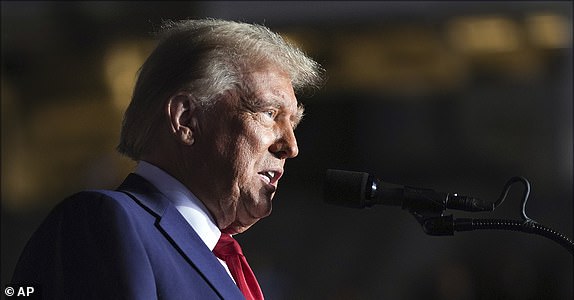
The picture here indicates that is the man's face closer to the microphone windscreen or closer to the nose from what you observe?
the nose

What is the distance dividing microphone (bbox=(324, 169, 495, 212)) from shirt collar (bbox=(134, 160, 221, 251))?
236 millimetres

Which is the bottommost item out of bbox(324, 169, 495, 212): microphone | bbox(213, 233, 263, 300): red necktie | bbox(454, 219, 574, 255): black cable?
bbox(213, 233, 263, 300): red necktie

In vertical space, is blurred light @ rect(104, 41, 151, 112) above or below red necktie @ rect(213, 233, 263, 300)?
above

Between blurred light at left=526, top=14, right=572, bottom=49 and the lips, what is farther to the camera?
blurred light at left=526, top=14, right=572, bottom=49

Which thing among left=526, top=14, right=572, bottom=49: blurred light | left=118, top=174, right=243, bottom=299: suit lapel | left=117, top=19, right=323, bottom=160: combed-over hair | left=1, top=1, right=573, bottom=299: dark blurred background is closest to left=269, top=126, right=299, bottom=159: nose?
left=117, top=19, right=323, bottom=160: combed-over hair

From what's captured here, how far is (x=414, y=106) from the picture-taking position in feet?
21.2

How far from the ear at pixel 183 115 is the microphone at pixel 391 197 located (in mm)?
299

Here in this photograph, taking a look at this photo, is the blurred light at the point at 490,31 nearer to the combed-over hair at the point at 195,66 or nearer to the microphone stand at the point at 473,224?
the combed-over hair at the point at 195,66

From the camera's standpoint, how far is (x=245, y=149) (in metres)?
2.06

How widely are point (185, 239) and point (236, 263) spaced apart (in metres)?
0.23

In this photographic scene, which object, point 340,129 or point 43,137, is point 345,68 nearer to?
point 340,129

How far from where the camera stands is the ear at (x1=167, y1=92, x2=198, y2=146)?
6.77ft

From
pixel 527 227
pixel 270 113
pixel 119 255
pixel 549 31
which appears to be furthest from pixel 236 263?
pixel 549 31

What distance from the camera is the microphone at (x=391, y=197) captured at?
191cm
